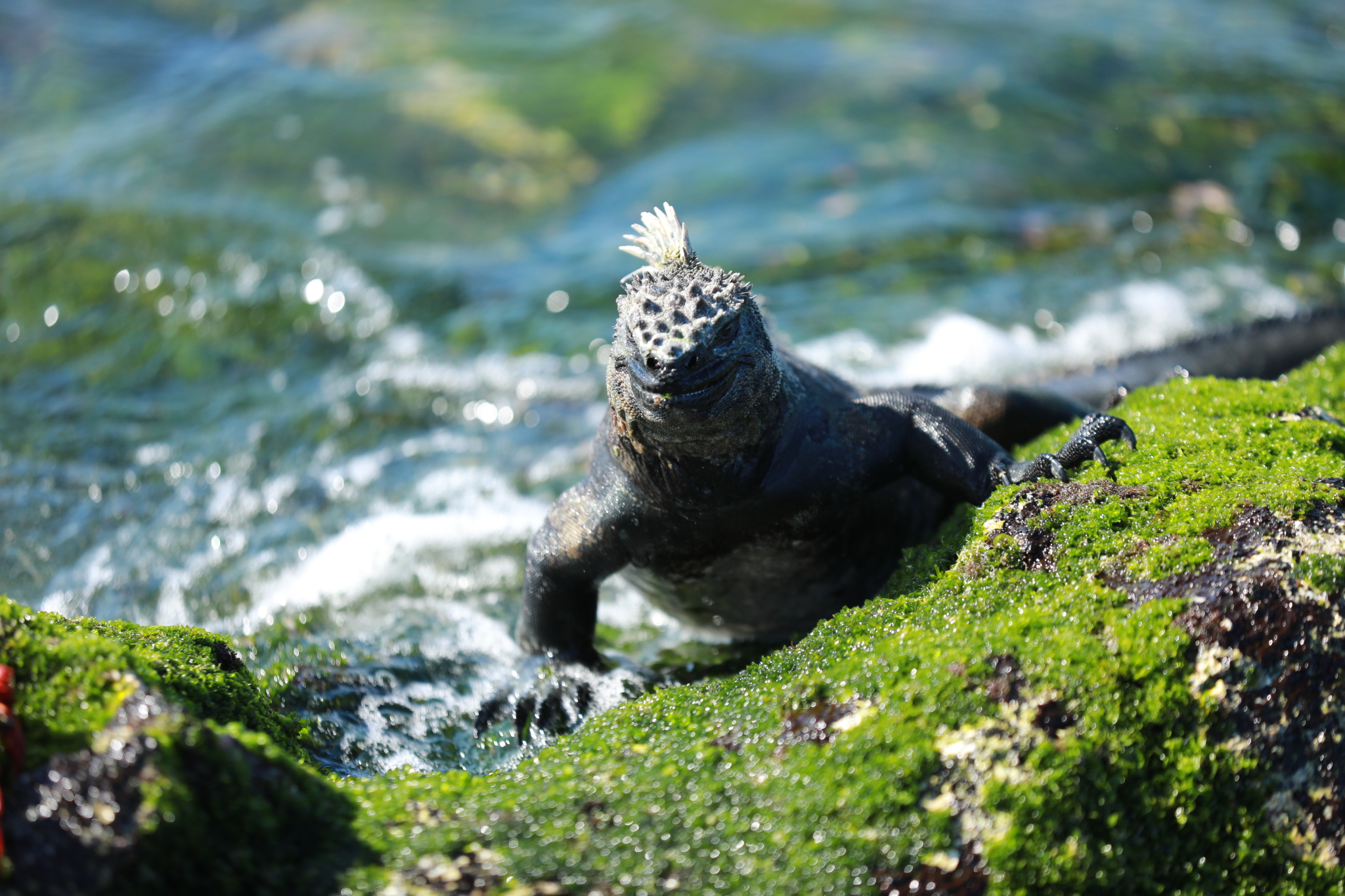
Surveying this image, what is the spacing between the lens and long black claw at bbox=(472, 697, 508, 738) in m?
4.19

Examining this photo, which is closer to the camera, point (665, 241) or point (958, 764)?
point (958, 764)

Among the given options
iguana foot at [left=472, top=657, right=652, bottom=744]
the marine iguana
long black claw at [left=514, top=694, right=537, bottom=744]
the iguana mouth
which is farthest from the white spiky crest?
long black claw at [left=514, top=694, right=537, bottom=744]

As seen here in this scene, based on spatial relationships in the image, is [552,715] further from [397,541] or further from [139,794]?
[397,541]

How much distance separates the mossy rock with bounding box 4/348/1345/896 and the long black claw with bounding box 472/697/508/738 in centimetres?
104

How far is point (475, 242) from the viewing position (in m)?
10.3

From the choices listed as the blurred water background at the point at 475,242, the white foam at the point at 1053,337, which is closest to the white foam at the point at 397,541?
the blurred water background at the point at 475,242

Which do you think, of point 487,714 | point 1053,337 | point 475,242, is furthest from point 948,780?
point 475,242

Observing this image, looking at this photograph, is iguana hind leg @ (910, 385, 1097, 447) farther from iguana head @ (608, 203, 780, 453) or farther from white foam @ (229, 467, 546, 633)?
white foam @ (229, 467, 546, 633)

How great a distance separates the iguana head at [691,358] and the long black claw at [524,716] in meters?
1.20

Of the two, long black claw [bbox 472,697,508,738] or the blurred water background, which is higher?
long black claw [bbox 472,697,508,738]

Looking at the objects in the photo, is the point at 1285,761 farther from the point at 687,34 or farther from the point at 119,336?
the point at 687,34

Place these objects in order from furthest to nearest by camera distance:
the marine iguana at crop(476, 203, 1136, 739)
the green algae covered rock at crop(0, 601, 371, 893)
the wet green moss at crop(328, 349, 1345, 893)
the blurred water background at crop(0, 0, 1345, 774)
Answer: the blurred water background at crop(0, 0, 1345, 774)
the marine iguana at crop(476, 203, 1136, 739)
the wet green moss at crop(328, 349, 1345, 893)
the green algae covered rock at crop(0, 601, 371, 893)

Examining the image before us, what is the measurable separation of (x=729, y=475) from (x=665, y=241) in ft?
3.20

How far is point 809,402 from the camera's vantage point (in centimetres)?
409
